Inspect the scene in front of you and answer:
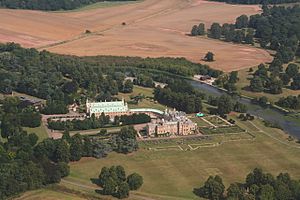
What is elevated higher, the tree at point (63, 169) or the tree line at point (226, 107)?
the tree line at point (226, 107)

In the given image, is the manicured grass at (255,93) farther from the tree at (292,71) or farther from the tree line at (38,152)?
the tree line at (38,152)

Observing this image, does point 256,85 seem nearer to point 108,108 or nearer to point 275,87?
point 275,87

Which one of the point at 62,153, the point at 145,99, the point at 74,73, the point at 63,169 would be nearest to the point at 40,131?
the point at 62,153

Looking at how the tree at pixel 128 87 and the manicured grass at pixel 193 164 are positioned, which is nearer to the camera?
the manicured grass at pixel 193 164

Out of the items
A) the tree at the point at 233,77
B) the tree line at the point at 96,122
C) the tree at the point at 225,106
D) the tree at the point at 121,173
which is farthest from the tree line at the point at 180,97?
the tree at the point at 121,173

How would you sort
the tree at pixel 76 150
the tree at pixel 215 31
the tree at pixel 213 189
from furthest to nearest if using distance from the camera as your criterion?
1. the tree at pixel 215 31
2. the tree at pixel 76 150
3. the tree at pixel 213 189

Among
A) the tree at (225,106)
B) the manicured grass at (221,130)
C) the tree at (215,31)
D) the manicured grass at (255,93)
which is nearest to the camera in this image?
the manicured grass at (221,130)

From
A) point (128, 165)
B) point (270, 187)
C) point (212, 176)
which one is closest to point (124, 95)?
point (128, 165)

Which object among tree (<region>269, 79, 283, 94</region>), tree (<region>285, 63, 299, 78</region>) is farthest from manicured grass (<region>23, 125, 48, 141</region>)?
tree (<region>285, 63, 299, 78</region>)
